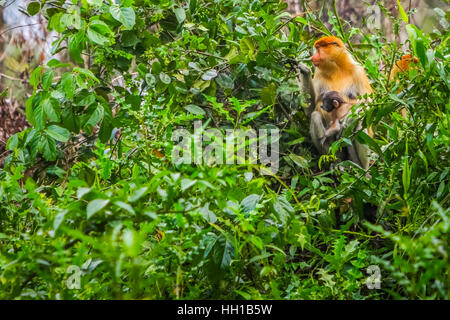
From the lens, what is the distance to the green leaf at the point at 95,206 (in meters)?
0.73

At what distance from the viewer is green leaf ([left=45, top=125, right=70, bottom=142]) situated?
1.39 m

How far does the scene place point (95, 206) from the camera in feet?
2.47

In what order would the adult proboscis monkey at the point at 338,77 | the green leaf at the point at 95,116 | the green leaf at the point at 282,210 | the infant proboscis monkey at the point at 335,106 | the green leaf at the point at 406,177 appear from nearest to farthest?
1. the green leaf at the point at 282,210
2. the green leaf at the point at 406,177
3. the green leaf at the point at 95,116
4. the adult proboscis monkey at the point at 338,77
5. the infant proboscis monkey at the point at 335,106

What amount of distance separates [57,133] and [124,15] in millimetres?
440

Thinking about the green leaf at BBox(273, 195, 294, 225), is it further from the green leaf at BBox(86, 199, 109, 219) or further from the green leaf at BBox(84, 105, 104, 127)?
the green leaf at BBox(84, 105, 104, 127)

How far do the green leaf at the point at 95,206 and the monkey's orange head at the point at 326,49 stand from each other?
1639mm

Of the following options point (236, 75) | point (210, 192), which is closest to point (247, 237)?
point (210, 192)

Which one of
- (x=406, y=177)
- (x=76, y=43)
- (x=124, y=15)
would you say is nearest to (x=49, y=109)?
(x=76, y=43)

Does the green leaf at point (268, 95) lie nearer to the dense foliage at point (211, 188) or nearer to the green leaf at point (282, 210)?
the dense foliage at point (211, 188)

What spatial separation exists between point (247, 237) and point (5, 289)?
A: 501 millimetres

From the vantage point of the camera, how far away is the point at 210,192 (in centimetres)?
88

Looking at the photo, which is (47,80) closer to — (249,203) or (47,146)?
(47,146)

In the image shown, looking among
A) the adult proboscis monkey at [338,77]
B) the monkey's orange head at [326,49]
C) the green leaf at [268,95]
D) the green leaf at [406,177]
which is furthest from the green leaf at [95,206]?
the monkey's orange head at [326,49]
